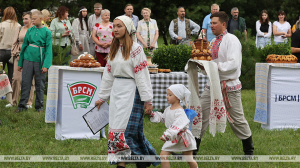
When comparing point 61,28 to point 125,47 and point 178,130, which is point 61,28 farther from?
point 178,130

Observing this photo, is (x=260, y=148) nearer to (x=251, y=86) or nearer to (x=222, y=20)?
(x=222, y=20)

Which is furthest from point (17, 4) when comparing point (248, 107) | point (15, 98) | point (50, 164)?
point (50, 164)

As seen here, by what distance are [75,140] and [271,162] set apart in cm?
295

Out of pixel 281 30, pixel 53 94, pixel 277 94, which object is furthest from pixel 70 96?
pixel 281 30

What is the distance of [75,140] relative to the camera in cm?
608

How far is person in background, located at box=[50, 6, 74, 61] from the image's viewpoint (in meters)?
9.42

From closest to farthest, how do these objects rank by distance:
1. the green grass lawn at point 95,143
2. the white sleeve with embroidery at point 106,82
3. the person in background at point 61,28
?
1. the white sleeve with embroidery at point 106,82
2. the green grass lawn at point 95,143
3. the person in background at point 61,28

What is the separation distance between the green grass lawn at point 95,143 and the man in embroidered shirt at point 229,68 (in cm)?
54

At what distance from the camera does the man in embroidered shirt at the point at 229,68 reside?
4574mm

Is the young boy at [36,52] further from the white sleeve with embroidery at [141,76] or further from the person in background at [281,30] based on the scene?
the person in background at [281,30]

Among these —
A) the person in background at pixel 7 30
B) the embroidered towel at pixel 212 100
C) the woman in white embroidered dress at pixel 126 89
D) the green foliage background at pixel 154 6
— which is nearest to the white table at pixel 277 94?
the embroidered towel at pixel 212 100

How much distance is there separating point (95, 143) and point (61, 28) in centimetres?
446

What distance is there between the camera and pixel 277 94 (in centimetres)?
687

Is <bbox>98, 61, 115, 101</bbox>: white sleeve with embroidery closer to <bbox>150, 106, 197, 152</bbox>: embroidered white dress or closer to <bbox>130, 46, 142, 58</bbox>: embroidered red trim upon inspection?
<bbox>130, 46, 142, 58</bbox>: embroidered red trim
